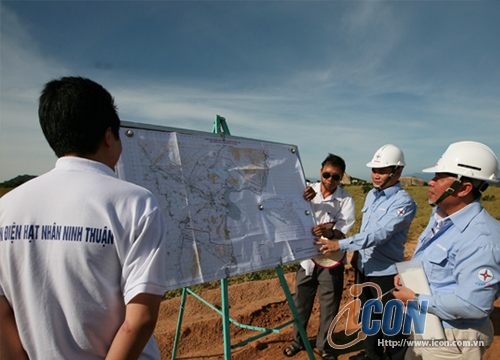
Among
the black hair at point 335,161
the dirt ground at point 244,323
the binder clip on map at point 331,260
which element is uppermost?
the black hair at point 335,161

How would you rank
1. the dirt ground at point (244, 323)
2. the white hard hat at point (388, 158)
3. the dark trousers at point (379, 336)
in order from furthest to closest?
the dirt ground at point (244, 323), the white hard hat at point (388, 158), the dark trousers at point (379, 336)

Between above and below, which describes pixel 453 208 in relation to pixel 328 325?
above

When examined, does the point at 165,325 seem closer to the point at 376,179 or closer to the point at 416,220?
the point at 376,179

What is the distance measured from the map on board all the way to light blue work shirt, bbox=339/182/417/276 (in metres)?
0.58

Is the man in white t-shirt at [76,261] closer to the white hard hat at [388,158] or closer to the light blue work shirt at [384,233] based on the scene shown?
the light blue work shirt at [384,233]

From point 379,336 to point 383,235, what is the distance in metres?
1.44

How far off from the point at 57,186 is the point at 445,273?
247 cm

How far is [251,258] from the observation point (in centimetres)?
252

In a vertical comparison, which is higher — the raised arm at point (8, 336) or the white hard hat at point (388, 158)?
the white hard hat at point (388, 158)

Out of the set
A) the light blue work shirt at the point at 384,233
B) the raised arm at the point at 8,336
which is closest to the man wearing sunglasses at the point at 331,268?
the light blue work shirt at the point at 384,233

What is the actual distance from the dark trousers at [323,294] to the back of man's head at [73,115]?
307 centimetres

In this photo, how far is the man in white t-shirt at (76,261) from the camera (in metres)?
1.03

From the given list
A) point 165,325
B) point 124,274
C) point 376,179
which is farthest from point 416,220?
point 124,274

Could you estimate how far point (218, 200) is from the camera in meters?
2.49
